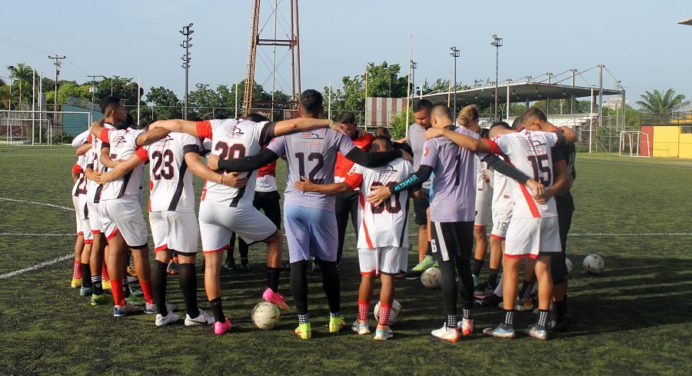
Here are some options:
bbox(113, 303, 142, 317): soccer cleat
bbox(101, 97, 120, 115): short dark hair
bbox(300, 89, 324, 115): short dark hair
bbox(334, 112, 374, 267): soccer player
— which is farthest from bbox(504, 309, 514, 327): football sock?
bbox(101, 97, 120, 115): short dark hair

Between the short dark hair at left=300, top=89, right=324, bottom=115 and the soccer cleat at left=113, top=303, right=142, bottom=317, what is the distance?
2896 mm

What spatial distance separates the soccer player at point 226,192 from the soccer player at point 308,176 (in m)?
0.12

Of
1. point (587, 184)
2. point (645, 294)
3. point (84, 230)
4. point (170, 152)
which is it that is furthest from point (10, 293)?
point (587, 184)

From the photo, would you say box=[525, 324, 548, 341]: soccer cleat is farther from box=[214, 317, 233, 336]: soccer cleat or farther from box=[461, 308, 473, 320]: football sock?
box=[214, 317, 233, 336]: soccer cleat

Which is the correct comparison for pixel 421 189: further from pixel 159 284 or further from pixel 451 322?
pixel 159 284

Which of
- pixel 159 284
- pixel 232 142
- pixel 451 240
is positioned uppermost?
pixel 232 142

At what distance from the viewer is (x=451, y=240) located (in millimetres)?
6281

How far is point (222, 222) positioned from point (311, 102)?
1.41 meters

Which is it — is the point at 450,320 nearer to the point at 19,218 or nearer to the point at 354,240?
the point at 354,240

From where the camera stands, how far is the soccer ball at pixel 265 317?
253 inches

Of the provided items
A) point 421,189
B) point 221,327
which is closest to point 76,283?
point 221,327

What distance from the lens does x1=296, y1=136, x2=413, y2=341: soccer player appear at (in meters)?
6.13

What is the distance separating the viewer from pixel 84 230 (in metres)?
7.82

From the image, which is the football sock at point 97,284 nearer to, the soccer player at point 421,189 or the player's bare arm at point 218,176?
the player's bare arm at point 218,176
